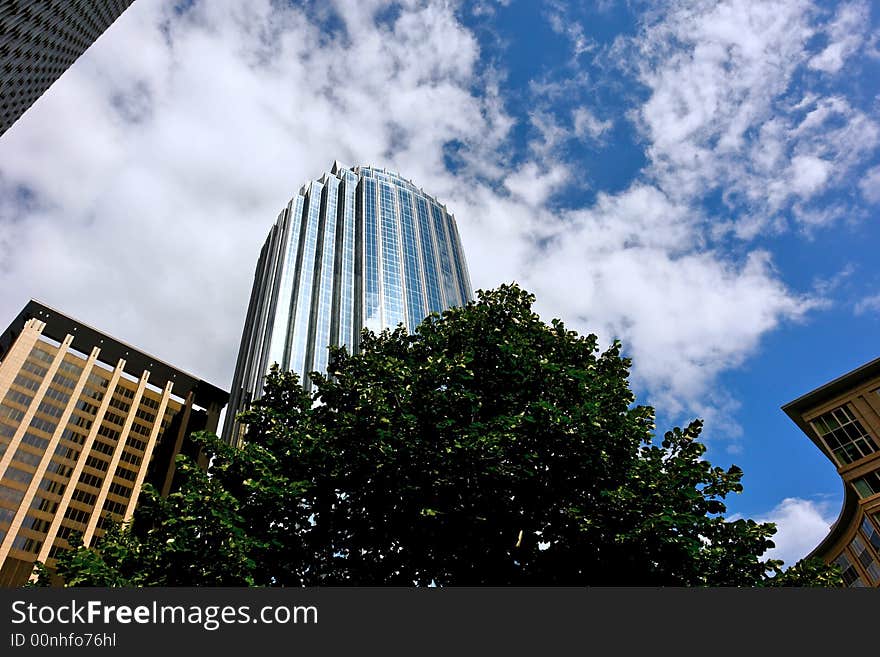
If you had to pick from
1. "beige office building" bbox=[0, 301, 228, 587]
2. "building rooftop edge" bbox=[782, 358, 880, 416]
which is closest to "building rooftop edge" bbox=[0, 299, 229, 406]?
"beige office building" bbox=[0, 301, 228, 587]

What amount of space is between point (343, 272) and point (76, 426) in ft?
211

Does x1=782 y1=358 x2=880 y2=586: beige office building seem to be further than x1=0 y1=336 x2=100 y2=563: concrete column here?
No

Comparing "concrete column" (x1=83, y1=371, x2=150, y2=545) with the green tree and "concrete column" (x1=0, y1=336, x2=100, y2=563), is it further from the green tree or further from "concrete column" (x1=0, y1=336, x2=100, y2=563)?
the green tree

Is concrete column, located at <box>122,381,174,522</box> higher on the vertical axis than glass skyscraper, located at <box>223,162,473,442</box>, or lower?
lower

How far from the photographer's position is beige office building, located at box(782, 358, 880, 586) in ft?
133

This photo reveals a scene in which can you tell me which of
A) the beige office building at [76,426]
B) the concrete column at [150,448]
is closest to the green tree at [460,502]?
the beige office building at [76,426]

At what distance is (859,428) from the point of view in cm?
4181

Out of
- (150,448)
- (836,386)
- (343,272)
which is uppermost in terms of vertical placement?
(343,272)

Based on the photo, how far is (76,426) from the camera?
9581cm

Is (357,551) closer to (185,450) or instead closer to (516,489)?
(516,489)

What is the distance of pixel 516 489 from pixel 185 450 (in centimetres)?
10428

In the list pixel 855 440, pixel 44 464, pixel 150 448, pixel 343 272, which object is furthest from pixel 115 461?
pixel 855 440

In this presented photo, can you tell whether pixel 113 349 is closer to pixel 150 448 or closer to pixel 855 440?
pixel 150 448

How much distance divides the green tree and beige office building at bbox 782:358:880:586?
118 ft
